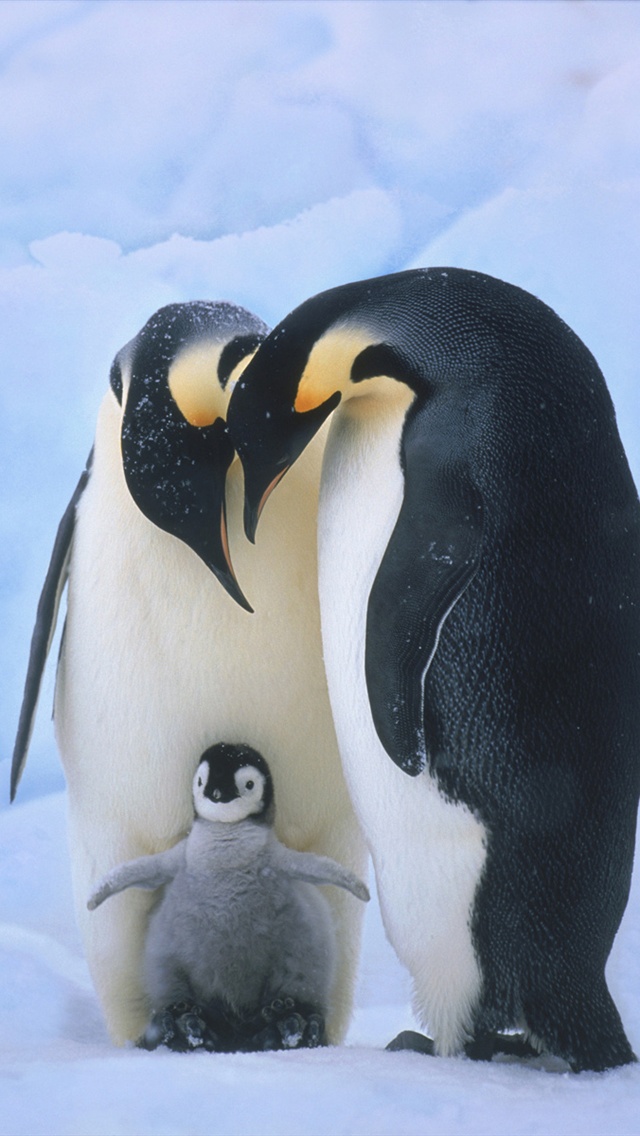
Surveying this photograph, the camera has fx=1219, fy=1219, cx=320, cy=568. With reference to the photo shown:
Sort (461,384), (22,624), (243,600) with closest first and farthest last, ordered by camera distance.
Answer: (461,384) < (243,600) < (22,624)

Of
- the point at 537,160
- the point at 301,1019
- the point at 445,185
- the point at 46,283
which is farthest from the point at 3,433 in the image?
the point at 301,1019

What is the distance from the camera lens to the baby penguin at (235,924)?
126 centimetres

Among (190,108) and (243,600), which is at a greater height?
(190,108)

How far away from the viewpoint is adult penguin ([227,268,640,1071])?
1079 mm

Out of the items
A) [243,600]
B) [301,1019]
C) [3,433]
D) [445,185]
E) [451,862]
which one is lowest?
[301,1019]

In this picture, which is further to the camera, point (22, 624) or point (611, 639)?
point (22, 624)

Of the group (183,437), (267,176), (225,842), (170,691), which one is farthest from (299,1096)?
(267,176)

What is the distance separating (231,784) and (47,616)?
310mm

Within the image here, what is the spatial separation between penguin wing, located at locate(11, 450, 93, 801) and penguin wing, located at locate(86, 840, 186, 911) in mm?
180

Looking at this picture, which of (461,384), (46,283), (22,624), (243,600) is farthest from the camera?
(46,283)

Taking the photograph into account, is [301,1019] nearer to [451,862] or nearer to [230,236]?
[451,862]

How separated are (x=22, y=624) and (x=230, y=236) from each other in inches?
37.7

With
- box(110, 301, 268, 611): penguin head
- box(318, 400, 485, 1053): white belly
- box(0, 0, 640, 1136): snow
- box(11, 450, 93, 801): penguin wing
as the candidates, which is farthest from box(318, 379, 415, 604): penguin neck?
box(0, 0, 640, 1136): snow

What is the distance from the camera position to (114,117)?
2588 millimetres
